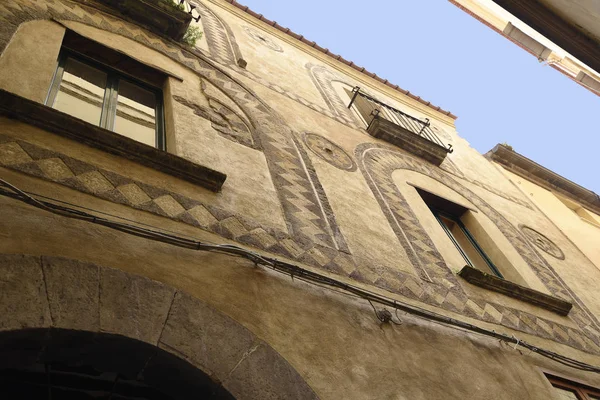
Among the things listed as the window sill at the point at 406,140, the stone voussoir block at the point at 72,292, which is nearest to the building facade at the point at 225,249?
the stone voussoir block at the point at 72,292

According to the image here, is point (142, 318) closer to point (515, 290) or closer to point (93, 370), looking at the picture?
point (93, 370)

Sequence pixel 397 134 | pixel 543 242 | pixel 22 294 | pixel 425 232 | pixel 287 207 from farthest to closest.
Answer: pixel 397 134 → pixel 543 242 → pixel 425 232 → pixel 287 207 → pixel 22 294

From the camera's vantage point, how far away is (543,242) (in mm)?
6934

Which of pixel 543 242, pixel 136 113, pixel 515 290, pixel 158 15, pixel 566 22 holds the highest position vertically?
pixel 566 22

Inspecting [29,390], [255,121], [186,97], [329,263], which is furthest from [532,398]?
[186,97]

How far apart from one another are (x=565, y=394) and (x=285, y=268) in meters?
2.45

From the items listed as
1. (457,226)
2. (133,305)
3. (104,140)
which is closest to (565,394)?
(457,226)

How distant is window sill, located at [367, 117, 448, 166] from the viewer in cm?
698

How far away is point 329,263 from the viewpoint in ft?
11.4

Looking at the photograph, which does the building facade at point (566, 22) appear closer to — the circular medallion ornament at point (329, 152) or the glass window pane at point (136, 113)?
the circular medallion ornament at point (329, 152)

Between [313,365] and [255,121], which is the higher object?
[255,121]

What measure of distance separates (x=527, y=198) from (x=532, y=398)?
19.5ft

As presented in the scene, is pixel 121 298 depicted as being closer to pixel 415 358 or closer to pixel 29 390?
pixel 29 390

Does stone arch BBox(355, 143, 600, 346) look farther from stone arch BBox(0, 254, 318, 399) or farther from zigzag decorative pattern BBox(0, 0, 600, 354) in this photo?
Result: stone arch BBox(0, 254, 318, 399)
